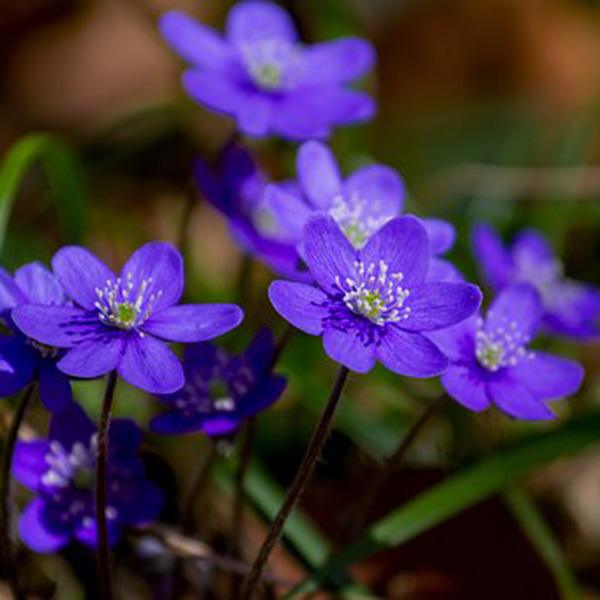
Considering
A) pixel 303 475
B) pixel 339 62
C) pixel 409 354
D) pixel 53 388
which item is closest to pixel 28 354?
pixel 53 388

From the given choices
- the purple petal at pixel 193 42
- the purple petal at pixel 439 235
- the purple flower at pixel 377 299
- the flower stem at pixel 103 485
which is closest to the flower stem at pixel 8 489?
the flower stem at pixel 103 485

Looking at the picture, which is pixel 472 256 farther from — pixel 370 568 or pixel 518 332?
pixel 518 332

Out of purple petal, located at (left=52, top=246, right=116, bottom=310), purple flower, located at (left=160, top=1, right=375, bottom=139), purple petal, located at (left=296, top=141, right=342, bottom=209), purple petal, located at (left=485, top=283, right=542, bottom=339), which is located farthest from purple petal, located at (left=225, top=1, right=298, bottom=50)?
purple petal, located at (left=52, top=246, right=116, bottom=310)

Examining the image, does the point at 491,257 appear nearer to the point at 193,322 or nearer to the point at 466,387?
the point at 466,387

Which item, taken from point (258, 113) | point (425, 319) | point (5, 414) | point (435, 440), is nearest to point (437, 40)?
point (435, 440)

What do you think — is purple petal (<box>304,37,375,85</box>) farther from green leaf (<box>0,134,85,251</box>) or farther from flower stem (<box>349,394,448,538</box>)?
flower stem (<box>349,394,448,538</box>)

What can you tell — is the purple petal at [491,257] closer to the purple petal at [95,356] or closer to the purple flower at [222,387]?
the purple flower at [222,387]
